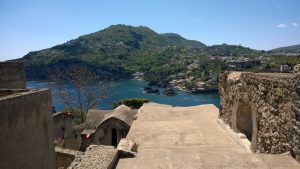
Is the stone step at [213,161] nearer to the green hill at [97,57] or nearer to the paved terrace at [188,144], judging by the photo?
the paved terrace at [188,144]

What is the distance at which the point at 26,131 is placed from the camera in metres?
9.02

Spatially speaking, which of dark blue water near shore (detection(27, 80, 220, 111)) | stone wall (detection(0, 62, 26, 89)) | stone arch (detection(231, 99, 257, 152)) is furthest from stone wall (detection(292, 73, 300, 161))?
dark blue water near shore (detection(27, 80, 220, 111))

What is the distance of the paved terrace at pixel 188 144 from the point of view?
6.64m

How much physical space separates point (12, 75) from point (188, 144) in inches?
365

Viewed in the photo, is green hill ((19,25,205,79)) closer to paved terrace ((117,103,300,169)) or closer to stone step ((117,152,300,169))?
paved terrace ((117,103,300,169))

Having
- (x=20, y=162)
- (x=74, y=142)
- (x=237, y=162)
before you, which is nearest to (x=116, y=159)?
(x=237, y=162)

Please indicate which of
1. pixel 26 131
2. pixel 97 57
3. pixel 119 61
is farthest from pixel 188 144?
pixel 119 61

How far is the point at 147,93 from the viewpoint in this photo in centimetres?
9756

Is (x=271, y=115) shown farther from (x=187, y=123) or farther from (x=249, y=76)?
(x=187, y=123)

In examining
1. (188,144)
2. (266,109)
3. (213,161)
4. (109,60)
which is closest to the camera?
(213,161)

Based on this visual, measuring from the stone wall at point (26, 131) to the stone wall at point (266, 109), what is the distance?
556cm

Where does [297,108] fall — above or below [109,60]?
below

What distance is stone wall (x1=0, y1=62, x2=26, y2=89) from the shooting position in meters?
15.1

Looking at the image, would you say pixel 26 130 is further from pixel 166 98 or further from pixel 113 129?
pixel 166 98
